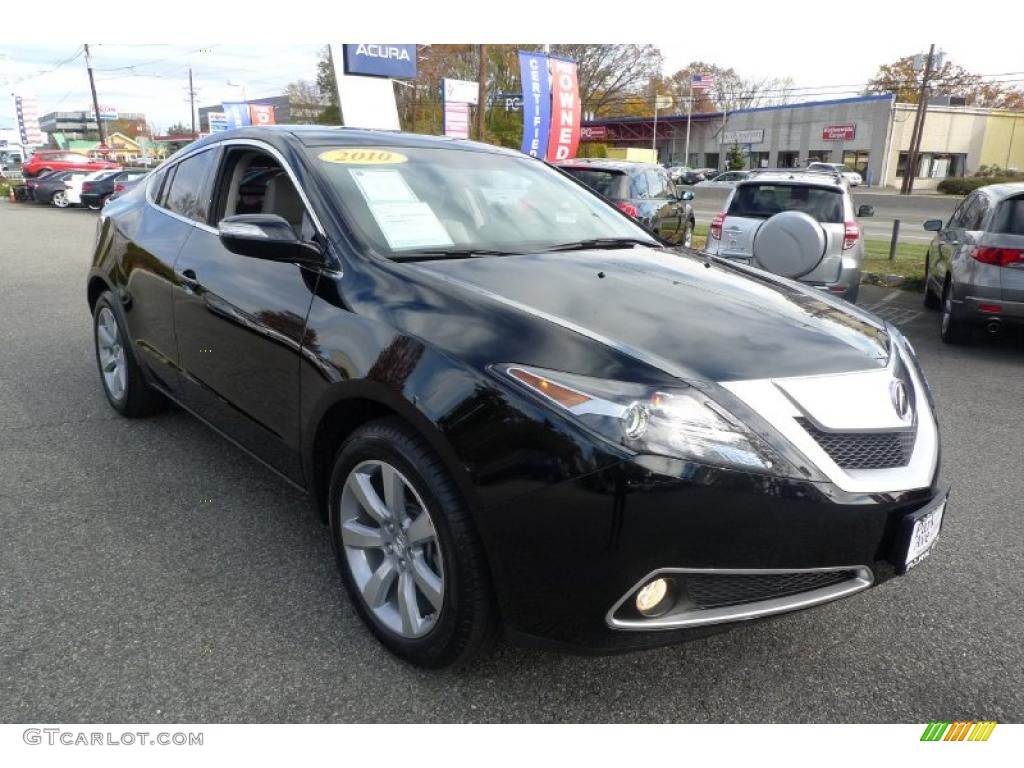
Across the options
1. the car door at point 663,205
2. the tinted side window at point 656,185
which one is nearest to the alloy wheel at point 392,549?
the car door at point 663,205

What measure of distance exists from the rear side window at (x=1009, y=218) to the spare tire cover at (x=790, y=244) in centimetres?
139

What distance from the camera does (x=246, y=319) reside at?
294 cm

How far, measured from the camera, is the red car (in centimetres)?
2958

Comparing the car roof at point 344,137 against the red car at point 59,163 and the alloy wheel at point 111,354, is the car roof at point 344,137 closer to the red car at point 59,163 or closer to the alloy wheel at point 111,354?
the alloy wheel at point 111,354

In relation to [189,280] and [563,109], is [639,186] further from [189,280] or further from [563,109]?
[563,109]

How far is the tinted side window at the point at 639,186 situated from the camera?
11.1 metres

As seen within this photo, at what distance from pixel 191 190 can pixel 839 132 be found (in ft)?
207

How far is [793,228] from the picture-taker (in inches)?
271

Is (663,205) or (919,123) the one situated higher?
(919,123)

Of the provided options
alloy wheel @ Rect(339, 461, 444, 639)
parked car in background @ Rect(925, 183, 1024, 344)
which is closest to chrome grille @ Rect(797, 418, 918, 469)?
alloy wheel @ Rect(339, 461, 444, 639)

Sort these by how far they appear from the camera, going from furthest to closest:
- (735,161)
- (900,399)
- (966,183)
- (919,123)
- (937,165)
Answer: (735,161) < (937,165) < (919,123) < (966,183) < (900,399)

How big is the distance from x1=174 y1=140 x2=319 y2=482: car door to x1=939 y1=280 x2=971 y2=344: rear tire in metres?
6.09

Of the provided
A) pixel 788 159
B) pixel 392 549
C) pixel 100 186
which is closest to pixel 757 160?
pixel 788 159

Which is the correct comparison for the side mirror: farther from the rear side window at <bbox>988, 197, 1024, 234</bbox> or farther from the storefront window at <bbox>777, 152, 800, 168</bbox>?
the storefront window at <bbox>777, 152, 800, 168</bbox>
